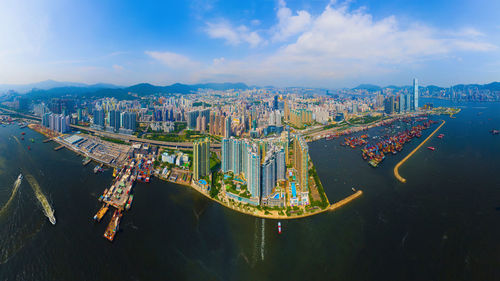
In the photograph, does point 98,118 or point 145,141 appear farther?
point 98,118

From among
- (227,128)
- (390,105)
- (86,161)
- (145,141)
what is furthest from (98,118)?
(390,105)

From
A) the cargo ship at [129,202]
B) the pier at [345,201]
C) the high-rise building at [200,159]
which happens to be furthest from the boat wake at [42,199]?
the pier at [345,201]

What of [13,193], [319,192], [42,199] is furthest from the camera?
[319,192]

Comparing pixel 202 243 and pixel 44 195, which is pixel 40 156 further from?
pixel 202 243

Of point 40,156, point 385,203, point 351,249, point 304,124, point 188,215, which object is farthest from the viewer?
point 304,124

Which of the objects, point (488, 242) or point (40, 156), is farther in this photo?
point (40, 156)

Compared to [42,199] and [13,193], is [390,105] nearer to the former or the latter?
[42,199]

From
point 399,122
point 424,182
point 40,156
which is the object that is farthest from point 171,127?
point 399,122

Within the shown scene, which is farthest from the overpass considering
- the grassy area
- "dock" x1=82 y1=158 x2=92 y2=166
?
the grassy area
